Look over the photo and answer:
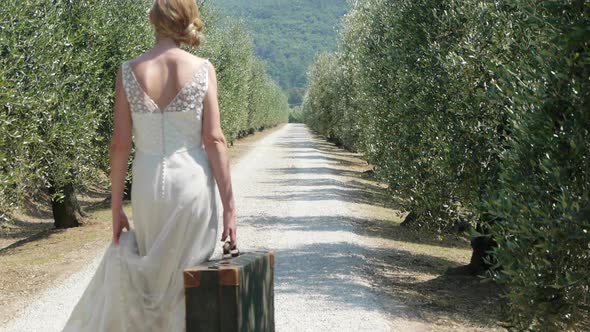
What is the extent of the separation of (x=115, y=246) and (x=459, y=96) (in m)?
8.03

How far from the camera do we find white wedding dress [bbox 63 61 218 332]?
4.69 meters

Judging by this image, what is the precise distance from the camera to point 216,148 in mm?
4777

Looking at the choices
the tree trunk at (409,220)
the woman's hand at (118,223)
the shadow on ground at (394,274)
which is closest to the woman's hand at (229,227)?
the woman's hand at (118,223)

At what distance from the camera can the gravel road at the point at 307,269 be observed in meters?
10.2

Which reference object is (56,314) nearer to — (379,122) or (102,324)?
(102,324)

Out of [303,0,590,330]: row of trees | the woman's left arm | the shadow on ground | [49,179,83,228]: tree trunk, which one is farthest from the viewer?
[49,179,83,228]: tree trunk

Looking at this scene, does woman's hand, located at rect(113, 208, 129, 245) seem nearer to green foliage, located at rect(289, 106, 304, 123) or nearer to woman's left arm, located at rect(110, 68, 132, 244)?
woman's left arm, located at rect(110, 68, 132, 244)

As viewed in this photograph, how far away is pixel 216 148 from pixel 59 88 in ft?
35.4

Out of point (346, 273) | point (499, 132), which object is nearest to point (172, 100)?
point (499, 132)

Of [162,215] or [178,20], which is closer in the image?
[178,20]

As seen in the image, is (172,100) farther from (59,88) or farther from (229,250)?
(59,88)

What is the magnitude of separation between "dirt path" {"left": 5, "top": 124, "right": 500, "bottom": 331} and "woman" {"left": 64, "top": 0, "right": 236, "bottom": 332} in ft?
16.8

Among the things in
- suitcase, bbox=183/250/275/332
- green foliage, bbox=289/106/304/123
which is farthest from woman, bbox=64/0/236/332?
green foliage, bbox=289/106/304/123

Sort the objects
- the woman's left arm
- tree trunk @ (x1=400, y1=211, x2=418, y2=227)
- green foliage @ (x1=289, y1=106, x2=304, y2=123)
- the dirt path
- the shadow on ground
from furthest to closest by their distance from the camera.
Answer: green foliage @ (x1=289, y1=106, x2=304, y2=123) < tree trunk @ (x1=400, y1=211, x2=418, y2=227) < the shadow on ground < the dirt path < the woman's left arm
